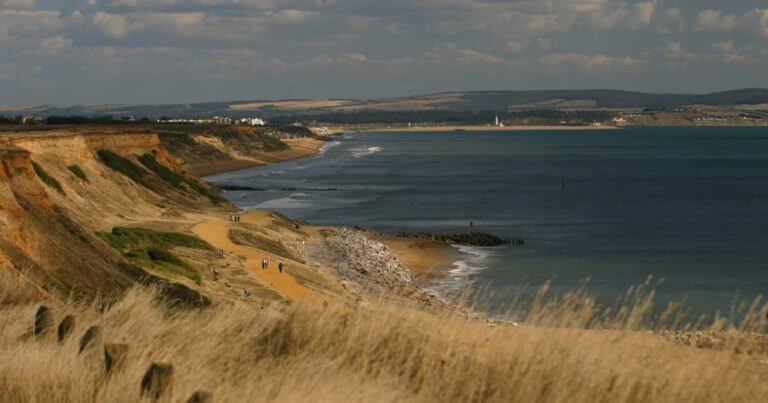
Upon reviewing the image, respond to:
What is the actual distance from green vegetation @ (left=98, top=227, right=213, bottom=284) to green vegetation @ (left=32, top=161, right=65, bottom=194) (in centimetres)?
770

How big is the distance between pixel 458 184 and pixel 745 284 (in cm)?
6975

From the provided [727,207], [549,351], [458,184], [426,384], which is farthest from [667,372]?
[458,184]

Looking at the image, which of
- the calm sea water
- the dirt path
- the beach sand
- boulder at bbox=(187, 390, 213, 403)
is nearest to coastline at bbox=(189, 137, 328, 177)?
the calm sea water

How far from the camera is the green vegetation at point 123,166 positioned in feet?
225

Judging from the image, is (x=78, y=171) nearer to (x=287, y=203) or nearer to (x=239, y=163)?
(x=287, y=203)

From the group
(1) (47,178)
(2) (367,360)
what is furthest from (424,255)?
(2) (367,360)

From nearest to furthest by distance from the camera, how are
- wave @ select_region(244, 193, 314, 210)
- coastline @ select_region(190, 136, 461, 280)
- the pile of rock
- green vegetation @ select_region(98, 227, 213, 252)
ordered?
green vegetation @ select_region(98, 227, 213, 252) < the pile of rock < coastline @ select_region(190, 136, 461, 280) < wave @ select_region(244, 193, 314, 210)

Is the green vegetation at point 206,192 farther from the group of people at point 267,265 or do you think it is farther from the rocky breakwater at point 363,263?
the group of people at point 267,265

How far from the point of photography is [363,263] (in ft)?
152

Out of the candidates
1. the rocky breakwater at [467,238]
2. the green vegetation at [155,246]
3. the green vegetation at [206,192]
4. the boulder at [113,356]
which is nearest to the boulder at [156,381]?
the boulder at [113,356]

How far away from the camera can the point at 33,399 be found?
6422 millimetres

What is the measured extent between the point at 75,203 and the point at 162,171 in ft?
97.6

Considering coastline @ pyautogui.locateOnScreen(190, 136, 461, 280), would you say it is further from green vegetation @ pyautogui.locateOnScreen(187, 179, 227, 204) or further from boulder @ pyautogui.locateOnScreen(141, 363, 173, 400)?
boulder @ pyautogui.locateOnScreen(141, 363, 173, 400)

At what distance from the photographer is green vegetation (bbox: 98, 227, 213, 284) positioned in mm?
31312
